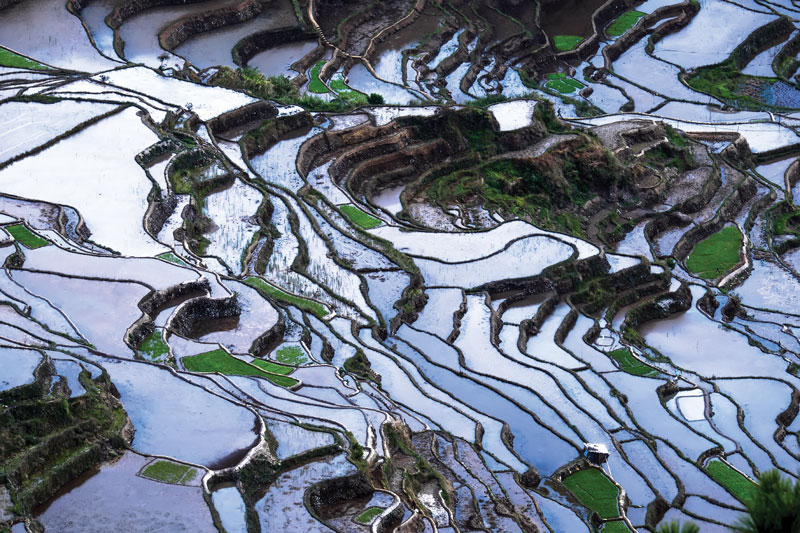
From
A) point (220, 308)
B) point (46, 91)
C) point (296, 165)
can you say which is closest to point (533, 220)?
point (296, 165)

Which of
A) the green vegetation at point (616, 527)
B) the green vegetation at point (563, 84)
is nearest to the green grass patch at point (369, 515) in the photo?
the green vegetation at point (616, 527)

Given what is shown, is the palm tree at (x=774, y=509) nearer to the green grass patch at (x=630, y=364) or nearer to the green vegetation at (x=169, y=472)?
the green vegetation at (x=169, y=472)

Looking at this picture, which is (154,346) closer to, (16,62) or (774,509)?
(774,509)

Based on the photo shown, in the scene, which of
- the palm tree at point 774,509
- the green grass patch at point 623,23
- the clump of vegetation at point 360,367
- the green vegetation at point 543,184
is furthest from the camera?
the green grass patch at point 623,23

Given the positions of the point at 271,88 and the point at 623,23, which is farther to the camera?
the point at 623,23

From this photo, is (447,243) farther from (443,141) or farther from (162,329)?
(162,329)

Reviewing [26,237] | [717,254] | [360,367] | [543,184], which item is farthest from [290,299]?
[717,254]
